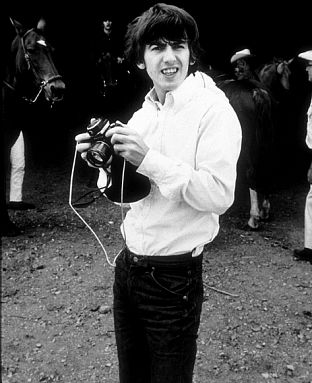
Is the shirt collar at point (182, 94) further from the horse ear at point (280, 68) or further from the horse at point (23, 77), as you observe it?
the horse ear at point (280, 68)

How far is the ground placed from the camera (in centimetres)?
324

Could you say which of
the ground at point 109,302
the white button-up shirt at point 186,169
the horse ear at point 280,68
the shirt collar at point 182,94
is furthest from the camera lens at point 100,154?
the horse ear at point 280,68

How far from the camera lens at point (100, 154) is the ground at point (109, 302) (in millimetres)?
1919

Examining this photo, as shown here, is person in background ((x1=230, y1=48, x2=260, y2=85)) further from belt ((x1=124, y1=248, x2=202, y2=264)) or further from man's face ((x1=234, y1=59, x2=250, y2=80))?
belt ((x1=124, y1=248, x2=202, y2=264))

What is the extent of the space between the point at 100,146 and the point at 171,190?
0.29 meters

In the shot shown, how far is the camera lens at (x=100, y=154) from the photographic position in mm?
1639

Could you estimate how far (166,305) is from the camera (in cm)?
170

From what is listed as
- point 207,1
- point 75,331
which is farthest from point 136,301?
point 207,1

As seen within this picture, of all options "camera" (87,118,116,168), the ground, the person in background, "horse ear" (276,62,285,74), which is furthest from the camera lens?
"horse ear" (276,62,285,74)

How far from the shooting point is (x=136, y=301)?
175cm

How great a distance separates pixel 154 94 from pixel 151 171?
1.41 feet

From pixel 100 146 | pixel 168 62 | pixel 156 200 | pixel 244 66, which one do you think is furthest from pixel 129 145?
pixel 244 66

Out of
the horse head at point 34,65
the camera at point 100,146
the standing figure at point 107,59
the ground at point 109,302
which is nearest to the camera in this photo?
the camera at point 100,146

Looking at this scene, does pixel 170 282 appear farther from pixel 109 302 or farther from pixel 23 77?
pixel 23 77
